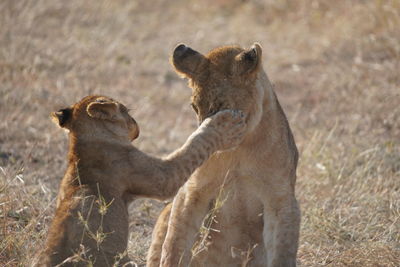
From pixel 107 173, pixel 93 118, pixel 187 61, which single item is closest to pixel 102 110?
pixel 93 118

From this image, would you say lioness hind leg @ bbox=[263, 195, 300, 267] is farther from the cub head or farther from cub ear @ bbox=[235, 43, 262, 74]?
cub ear @ bbox=[235, 43, 262, 74]

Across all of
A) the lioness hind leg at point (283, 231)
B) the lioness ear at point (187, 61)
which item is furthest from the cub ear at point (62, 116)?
the lioness hind leg at point (283, 231)

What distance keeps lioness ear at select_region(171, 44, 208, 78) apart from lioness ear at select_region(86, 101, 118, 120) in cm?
50

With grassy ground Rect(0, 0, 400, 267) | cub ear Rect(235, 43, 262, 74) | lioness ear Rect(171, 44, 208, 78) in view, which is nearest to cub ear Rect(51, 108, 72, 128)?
grassy ground Rect(0, 0, 400, 267)

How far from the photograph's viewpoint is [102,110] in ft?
16.6

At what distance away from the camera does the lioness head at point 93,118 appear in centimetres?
501

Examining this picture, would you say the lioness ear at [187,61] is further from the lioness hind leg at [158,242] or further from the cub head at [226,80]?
the lioness hind leg at [158,242]

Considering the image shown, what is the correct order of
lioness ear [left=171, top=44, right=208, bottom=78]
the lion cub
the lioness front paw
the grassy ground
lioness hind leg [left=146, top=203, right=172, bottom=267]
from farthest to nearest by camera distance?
1. the grassy ground
2. lioness hind leg [left=146, top=203, right=172, bottom=267]
3. lioness ear [left=171, top=44, right=208, bottom=78]
4. the lioness front paw
5. the lion cub

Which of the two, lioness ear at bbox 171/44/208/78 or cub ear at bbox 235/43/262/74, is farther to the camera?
lioness ear at bbox 171/44/208/78

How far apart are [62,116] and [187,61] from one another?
0.87 metres

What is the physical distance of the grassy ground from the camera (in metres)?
6.16

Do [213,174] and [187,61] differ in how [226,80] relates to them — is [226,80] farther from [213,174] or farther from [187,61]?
[213,174]

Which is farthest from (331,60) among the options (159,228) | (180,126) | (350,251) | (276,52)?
(159,228)

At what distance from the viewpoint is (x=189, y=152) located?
4.85m
